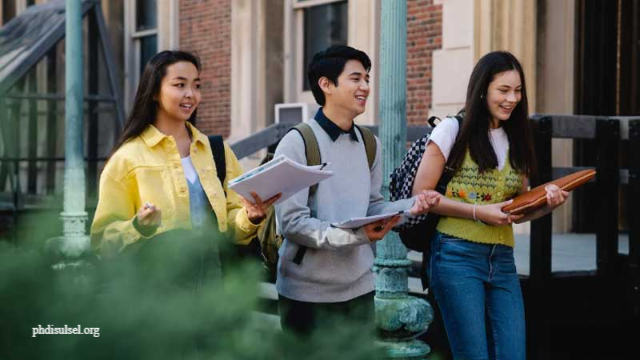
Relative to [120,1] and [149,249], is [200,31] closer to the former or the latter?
[120,1]

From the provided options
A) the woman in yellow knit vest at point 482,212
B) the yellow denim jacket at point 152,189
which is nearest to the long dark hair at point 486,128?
A: the woman in yellow knit vest at point 482,212

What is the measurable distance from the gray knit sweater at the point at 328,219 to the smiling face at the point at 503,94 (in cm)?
63

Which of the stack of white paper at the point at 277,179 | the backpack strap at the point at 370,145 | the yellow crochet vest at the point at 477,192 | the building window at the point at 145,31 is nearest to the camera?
the stack of white paper at the point at 277,179

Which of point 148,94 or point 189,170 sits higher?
point 148,94

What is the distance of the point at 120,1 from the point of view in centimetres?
1650

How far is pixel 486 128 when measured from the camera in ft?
13.6

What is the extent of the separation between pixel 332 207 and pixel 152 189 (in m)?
0.69

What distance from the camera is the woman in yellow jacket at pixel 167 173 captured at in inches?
136

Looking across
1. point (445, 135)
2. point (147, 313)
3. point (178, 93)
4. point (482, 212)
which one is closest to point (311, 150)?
point (178, 93)

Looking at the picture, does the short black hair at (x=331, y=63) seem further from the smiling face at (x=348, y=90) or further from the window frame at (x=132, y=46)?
the window frame at (x=132, y=46)

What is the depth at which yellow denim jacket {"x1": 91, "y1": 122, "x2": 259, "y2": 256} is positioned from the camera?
3.46m

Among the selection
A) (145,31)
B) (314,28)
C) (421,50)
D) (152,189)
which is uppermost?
(145,31)

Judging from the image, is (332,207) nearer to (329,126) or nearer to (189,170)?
(329,126)

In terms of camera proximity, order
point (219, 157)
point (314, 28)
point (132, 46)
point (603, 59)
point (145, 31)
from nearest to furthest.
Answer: point (219, 157) → point (603, 59) → point (314, 28) → point (145, 31) → point (132, 46)
